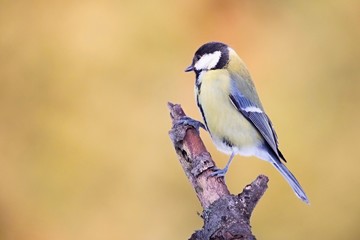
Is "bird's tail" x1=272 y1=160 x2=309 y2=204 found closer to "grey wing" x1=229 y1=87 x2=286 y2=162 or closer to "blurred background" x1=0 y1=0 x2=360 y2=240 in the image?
"grey wing" x1=229 y1=87 x2=286 y2=162

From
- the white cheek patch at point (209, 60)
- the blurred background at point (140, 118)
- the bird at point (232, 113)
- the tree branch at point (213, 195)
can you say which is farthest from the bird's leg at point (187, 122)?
the blurred background at point (140, 118)

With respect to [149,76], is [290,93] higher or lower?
lower

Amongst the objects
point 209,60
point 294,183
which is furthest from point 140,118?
point 294,183

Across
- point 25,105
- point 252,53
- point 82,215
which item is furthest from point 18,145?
point 252,53

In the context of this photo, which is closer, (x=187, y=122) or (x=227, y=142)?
(x=187, y=122)

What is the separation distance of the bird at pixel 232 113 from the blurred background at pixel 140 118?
37.6 inches

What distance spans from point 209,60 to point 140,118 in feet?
→ 3.44

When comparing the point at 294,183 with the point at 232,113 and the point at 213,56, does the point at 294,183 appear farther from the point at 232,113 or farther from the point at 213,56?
the point at 213,56

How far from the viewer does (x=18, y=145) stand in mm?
2756

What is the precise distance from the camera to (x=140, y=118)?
276 centimetres

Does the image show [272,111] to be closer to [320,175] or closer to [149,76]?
A: [320,175]

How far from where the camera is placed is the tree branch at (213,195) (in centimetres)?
128

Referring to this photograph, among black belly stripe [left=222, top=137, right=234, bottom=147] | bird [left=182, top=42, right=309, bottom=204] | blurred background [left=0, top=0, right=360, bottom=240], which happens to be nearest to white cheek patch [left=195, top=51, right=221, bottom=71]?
bird [left=182, top=42, right=309, bottom=204]

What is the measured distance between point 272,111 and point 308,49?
32cm
